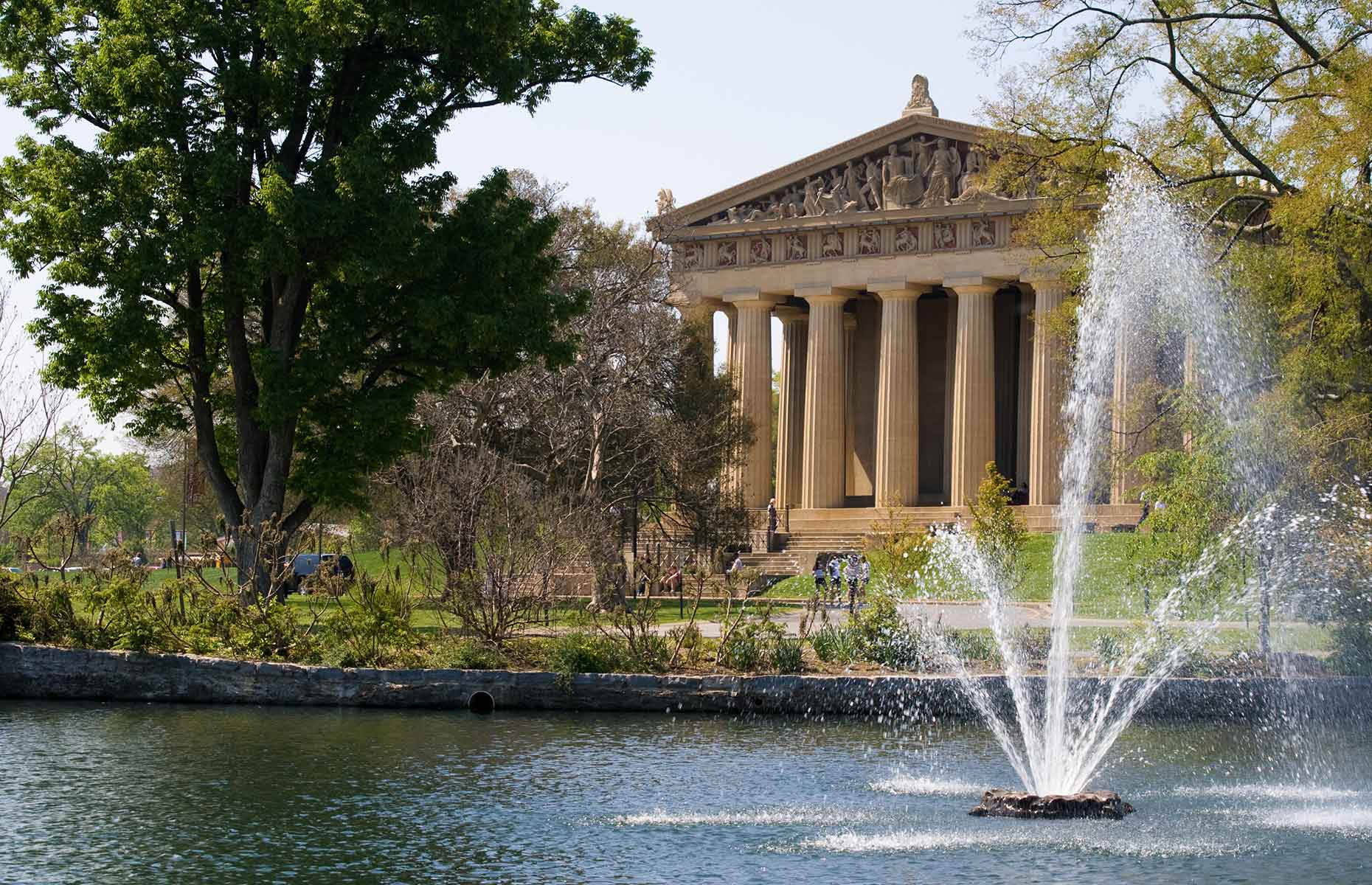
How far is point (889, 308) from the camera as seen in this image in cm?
5806

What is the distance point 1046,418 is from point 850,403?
1218 cm

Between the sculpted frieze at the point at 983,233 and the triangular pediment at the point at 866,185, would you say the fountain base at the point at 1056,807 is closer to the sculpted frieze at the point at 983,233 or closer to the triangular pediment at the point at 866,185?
the triangular pediment at the point at 866,185

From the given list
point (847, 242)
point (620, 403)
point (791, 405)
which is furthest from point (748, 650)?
point (791, 405)

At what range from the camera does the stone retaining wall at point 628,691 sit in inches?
862

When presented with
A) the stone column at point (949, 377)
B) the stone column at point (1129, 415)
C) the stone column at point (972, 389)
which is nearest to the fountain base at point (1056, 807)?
the stone column at point (1129, 415)

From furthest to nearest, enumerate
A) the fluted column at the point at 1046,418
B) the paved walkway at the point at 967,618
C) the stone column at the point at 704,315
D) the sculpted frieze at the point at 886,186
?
the sculpted frieze at the point at 886,186 < the fluted column at the point at 1046,418 < the stone column at the point at 704,315 < the paved walkway at the point at 967,618

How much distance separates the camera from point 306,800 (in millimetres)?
15555

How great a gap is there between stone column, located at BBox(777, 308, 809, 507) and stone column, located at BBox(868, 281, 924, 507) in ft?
13.3

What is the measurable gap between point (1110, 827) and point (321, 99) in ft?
63.0

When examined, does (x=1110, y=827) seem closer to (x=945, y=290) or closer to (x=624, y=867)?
(x=624, y=867)

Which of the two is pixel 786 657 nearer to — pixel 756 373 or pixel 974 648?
pixel 974 648

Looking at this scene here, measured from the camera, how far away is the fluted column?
174 feet

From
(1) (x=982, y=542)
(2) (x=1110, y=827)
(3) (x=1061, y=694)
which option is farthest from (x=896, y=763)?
(1) (x=982, y=542)

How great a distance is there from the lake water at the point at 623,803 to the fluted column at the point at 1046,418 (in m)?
32.7
